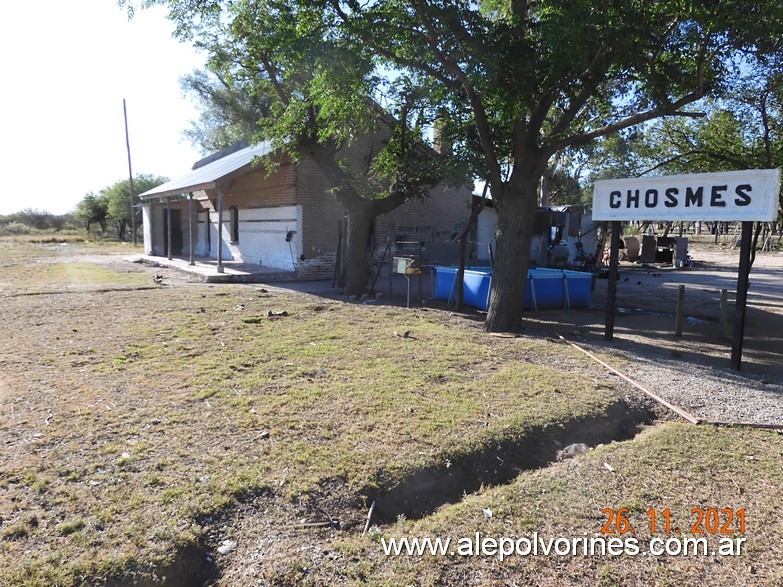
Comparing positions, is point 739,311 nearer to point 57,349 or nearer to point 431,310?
point 431,310

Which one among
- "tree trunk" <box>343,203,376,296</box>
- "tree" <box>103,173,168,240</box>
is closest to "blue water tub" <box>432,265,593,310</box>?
"tree trunk" <box>343,203,376,296</box>

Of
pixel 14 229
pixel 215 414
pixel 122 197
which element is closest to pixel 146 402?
pixel 215 414

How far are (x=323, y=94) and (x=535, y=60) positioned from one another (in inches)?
148

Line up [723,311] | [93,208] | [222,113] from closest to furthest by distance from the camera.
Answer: [723,311]
[222,113]
[93,208]

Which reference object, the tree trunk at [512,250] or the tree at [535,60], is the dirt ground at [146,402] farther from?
the tree at [535,60]

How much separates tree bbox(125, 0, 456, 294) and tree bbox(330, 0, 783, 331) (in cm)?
54

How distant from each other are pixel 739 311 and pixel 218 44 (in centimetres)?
1163

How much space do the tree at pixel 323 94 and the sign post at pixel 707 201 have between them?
13.0 feet

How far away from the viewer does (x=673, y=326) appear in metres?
10.4

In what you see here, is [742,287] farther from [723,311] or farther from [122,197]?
[122,197]

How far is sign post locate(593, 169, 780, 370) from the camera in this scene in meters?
6.56

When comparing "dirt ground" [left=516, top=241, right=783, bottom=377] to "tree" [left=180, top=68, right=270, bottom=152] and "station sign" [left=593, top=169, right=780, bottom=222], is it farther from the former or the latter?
"tree" [left=180, top=68, right=270, bottom=152]

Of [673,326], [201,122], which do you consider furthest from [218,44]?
[201,122]

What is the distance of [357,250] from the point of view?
13336 mm
